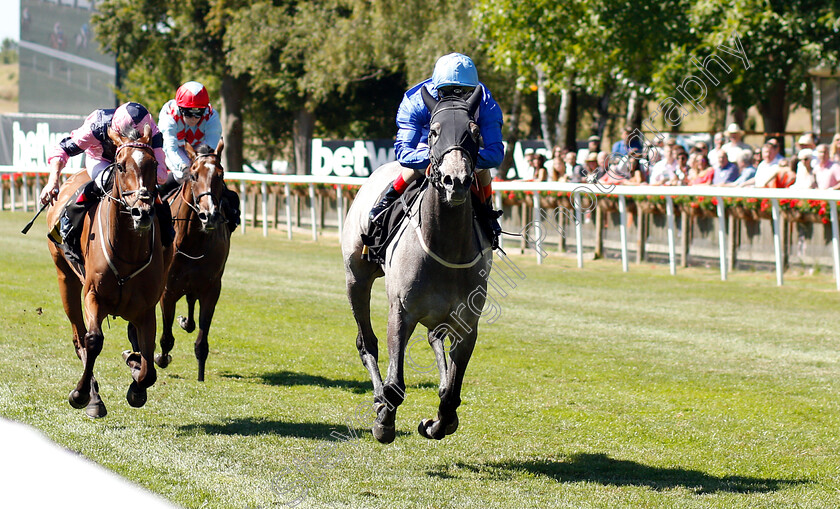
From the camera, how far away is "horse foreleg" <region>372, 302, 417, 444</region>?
17.9 feet

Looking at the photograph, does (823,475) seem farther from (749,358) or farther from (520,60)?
(520,60)

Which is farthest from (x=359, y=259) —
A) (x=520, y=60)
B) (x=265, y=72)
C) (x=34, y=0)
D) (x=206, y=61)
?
(x=34, y=0)

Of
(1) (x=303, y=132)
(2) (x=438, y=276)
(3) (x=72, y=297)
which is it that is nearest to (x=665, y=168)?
(3) (x=72, y=297)

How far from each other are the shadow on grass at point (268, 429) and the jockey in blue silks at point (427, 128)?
→ 130 centimetres

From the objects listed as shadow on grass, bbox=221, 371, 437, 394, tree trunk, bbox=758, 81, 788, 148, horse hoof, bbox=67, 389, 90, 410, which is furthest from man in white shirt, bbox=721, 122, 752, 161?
horse hoof, bbox=67, 389, 90, 410

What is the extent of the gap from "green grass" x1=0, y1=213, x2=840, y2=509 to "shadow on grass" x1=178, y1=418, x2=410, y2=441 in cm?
2

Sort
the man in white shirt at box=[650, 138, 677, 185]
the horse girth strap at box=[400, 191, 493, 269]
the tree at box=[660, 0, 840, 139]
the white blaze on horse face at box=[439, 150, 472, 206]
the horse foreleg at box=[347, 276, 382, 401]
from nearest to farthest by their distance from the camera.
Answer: the white blaze on horse face at box=[439, 150, 472, 206] → the horse girth strap at box=[400, 191, 493, 269] → the horse foreleg at box=[347, 276, 382, 401] → the man in white shirt at box=[650, 138, 677, 185] → the tree at box=[660, 0, 840, 139]

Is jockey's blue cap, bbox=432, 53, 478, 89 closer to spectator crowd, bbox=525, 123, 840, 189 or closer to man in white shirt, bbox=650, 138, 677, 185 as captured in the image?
spectator crowd, bbox=525, 123, 840, 189

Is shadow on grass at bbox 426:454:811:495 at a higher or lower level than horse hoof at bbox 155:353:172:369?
lower

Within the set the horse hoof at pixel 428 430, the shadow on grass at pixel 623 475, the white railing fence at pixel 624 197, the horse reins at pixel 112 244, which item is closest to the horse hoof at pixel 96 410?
the horse reins at pixel 112 244

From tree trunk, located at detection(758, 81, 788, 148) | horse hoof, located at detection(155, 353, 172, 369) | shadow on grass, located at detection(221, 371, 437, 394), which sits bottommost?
shadow on grass, located at detection(221, 371, 437, 394)

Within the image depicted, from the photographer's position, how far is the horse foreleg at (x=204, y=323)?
780cm

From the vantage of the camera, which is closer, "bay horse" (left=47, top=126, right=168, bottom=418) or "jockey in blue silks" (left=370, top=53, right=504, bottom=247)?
"jockey in blue silks" (left=370, top=53, right=504, bottom=247)

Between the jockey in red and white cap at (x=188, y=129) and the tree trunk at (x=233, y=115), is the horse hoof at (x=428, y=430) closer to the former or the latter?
the jockey in red and white cap at (x=188, y=129)
